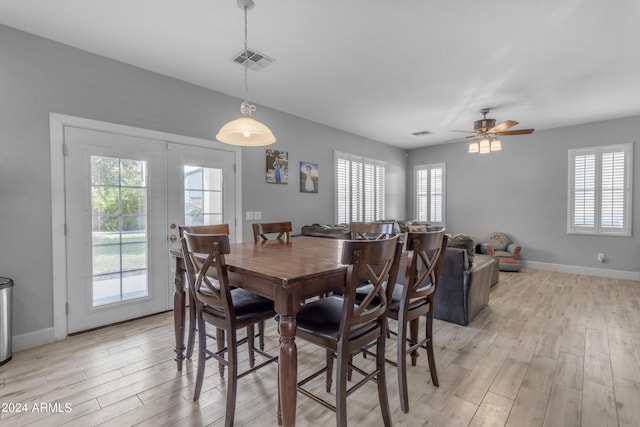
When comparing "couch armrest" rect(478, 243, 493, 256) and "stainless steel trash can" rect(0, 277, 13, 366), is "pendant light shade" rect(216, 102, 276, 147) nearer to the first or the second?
"stainless steel trash can" rect(0, 277, 13, 366)

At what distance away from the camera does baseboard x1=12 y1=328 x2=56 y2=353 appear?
2.56 m

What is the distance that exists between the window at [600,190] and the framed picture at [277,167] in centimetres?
531

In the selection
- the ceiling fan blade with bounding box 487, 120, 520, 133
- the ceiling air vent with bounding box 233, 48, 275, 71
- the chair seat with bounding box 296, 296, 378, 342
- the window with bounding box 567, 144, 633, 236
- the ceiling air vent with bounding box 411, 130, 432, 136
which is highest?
the ceiling air vent with bounding box 411, 130, 432, 136

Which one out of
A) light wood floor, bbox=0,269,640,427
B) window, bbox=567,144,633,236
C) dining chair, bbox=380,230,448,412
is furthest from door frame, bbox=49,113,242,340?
window, bbox=567,144,633,236

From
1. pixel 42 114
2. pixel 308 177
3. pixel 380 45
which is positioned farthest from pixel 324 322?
pixel 308 177

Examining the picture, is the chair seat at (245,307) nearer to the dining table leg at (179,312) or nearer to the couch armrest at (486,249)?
the dining table leg at (179,312)

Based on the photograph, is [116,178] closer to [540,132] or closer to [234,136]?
[234,136]

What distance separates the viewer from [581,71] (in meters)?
3.28

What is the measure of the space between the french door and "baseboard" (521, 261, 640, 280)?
20.5ft

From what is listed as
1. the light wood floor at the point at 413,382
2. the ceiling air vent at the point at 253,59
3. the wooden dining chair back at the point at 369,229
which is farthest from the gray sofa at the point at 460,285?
the ceiling air vent at the point at 253,59

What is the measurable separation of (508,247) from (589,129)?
8.32 ft

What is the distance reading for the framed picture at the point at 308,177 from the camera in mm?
4990

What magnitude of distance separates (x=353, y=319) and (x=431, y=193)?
259 inches

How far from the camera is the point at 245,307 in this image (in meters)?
1.84
